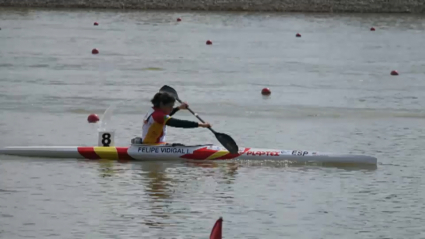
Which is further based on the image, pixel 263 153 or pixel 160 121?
pixel 263 153

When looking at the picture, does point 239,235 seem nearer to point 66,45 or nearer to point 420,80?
point 420,80

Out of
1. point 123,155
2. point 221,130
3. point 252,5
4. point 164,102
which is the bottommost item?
point 123,155

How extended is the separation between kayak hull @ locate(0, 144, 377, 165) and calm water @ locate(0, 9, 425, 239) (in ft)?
0.55

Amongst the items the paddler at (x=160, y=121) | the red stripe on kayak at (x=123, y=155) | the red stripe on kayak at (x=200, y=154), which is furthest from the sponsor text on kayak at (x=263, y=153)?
the red stripe on kayak at (x=123, y=155)

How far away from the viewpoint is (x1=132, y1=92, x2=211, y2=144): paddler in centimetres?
1348

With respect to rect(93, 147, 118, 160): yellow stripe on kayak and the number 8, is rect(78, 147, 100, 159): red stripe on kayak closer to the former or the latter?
rect(93, 147, 118, 160): yellow stripe on kayak

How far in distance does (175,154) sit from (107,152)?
821mm

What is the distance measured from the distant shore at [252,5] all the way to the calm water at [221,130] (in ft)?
40.8

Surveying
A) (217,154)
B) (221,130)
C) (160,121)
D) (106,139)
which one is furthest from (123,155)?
(221,130)

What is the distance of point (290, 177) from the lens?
13.0 meters

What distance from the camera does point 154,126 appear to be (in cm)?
1358

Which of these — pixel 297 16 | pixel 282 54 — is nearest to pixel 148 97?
pixel 282 54

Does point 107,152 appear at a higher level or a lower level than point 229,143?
lower

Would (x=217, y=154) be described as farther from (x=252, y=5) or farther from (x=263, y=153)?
(x=252, y=5)
